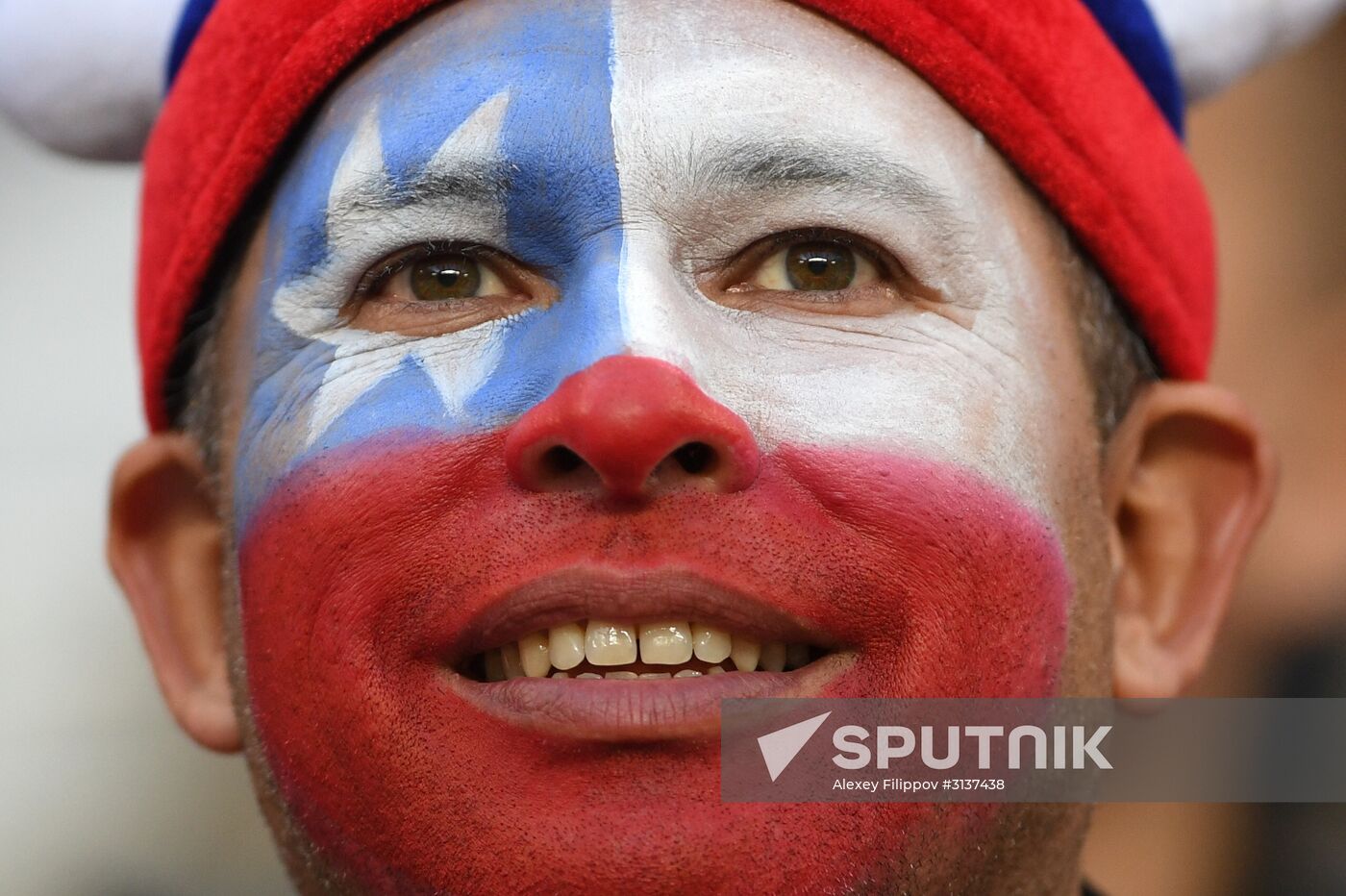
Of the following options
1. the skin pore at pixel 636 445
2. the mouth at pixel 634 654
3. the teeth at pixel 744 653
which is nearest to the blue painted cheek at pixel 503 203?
the skin pore at pixel 636 445

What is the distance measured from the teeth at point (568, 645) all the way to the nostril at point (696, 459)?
0.71 feet

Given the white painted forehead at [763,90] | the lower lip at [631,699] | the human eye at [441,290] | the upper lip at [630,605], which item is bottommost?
the lower lip at [631,699]

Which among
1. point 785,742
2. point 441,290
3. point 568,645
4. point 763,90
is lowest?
point 785,742

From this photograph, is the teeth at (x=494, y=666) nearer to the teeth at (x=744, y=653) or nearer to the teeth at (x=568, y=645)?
the teeth at (x=568, y=645)

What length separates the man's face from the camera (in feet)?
5.71

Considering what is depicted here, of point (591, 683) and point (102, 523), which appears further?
point (102, 523)

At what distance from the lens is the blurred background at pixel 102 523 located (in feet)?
14.1

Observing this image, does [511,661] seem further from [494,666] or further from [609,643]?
[609,643]

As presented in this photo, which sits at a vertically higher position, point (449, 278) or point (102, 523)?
point (449, 278)

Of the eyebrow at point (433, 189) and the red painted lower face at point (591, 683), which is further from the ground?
the eyebrow at point (433, 189)

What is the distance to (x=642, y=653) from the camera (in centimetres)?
180

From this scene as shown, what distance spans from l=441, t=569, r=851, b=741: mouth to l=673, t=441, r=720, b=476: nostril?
119mm

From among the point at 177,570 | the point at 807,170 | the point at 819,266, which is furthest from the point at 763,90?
the point at 177,570

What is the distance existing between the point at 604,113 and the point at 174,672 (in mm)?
1062
